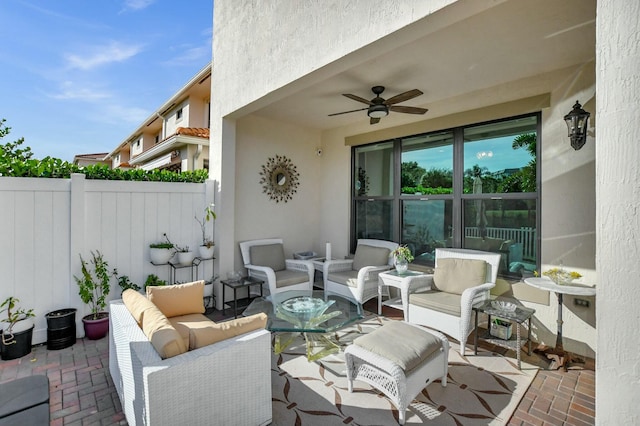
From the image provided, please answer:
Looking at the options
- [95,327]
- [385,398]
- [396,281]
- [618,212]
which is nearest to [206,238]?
[95,327]

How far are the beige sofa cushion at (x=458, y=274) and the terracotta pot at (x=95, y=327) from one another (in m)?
4.19

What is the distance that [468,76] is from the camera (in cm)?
387

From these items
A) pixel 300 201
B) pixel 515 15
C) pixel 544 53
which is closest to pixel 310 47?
pixel 515 15

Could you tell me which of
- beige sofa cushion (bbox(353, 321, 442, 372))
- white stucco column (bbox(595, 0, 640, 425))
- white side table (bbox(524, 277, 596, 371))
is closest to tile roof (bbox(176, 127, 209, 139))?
beige sofa cushion (bbox(353, 321, 442, 372))

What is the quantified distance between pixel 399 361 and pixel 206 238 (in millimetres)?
3628

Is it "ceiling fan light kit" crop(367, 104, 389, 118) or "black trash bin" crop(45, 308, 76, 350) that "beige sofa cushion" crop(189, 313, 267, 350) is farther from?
"ceiling fan light kit" crop(367, 104, 389, 118)

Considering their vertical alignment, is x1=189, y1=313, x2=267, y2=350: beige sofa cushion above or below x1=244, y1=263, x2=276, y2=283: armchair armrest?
above

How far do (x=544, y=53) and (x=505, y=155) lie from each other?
1.35m

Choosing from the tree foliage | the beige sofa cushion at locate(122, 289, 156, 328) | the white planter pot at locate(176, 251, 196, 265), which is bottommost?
the beige sofa cushion at locate(122, 289, 156, 328)

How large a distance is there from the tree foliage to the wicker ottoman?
11.9 ft

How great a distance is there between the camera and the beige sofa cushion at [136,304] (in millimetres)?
2367

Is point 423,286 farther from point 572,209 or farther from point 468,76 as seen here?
point 468,76

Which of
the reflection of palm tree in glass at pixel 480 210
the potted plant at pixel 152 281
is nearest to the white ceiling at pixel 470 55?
the reflection of palm tree in glass at pixel 480 210

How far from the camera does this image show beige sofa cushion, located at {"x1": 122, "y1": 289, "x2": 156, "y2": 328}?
7.77 ft
